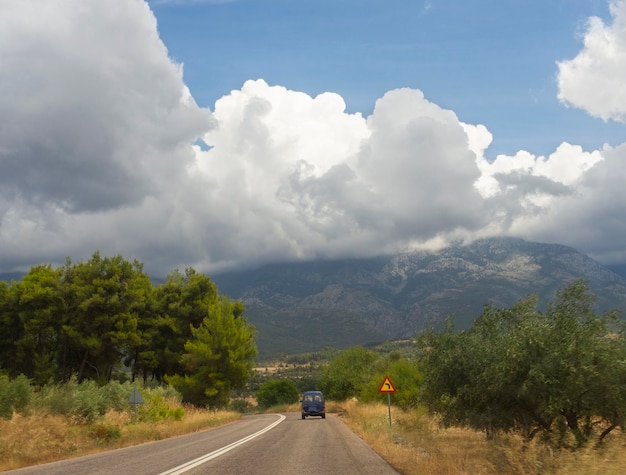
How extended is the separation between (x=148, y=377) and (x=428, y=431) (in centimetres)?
3919

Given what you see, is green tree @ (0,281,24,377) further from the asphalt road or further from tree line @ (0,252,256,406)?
the asphalt road

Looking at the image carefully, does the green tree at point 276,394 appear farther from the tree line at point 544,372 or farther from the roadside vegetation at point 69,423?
the tree line at point 544,372

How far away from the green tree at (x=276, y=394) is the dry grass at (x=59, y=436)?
10713 cm

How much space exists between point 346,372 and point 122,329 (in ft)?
160

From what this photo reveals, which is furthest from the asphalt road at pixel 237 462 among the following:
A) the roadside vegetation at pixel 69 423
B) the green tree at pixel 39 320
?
the green tree at pixel 39 320

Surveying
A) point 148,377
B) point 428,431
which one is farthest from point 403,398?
point 148,377

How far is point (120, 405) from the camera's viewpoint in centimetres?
3297

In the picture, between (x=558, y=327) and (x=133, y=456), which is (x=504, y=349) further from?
(x=133, y=456)

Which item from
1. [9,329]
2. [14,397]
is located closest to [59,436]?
[14,397]

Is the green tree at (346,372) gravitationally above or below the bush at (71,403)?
below

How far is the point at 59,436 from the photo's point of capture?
874 inches

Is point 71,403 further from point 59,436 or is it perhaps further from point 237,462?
point 237,462

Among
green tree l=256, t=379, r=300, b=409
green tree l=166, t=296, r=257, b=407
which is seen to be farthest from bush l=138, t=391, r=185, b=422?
green tree l=256, t=379, r=300, b=409

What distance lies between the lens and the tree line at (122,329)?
5103cm
